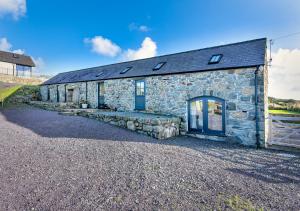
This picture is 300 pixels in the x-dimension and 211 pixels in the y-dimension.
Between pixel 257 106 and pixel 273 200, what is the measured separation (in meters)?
4.93

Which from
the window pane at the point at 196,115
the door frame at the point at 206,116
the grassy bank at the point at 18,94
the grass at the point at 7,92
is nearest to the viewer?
the door frame at the point at 206,116

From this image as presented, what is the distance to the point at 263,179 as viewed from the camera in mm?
4418

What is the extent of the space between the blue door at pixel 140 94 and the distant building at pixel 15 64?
2808 centimetres

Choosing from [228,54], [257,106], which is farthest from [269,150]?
[228,54]

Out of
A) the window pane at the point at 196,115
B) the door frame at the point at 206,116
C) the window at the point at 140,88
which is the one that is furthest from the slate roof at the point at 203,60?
the window pane at the point at 196,115

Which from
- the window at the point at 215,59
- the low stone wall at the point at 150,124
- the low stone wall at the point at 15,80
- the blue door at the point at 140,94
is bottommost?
the low stone wall at the point at 150,124

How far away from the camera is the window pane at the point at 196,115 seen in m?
9.09

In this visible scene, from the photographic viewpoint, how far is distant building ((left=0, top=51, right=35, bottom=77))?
92.8 feet

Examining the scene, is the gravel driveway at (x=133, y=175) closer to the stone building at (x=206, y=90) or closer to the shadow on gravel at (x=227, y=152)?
the shadow on gravel at (x=227, y=152)

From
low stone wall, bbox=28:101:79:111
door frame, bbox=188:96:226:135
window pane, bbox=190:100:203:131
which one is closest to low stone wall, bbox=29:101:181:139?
window pane, bbox=190:100:203:131

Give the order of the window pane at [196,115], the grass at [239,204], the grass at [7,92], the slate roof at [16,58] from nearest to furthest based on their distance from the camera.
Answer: the grass at [239,204], the window pane at [196,115], the grass at [7,92], the slate roof at [16,58]

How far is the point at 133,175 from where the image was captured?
428 cm

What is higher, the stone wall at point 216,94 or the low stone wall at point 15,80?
the low stone wall at point 15,80

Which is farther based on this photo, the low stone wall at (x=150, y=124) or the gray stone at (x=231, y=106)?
the low stone wall at (x=150, y=124)
